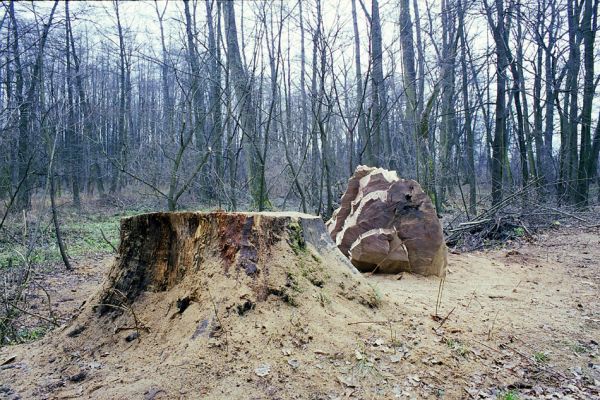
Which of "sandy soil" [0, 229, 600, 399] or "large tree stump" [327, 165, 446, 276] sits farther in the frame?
"large tree stump" [327, 165, 446, 276]

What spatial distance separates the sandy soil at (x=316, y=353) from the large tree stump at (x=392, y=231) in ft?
6.02

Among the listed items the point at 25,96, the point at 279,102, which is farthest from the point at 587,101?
the point at 25,96

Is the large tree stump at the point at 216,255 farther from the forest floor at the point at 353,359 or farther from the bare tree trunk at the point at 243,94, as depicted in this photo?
the bare tree trunk at the point at 243,94

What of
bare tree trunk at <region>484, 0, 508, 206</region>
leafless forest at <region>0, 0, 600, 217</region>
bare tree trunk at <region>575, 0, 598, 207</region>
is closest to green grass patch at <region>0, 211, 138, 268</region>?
leafless forest at <region>0, 0, 600, 217</region>

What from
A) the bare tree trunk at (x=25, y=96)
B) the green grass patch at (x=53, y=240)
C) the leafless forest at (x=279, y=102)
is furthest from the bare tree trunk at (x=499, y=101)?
the bare tree trunk at (x=25, y=96)

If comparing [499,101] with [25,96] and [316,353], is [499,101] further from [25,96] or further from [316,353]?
[25,96]

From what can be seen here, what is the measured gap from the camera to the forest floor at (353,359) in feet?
8.57

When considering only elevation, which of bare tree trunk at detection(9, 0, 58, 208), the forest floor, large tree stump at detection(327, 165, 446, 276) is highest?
bare tree trunk at detection(9, 0, 58, 208)

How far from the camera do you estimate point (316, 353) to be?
9.46 ft

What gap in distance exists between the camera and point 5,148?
11.0 meters

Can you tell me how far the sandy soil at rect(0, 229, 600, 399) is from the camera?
2629 millimetres

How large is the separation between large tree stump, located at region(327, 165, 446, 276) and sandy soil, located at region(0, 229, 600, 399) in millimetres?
1835

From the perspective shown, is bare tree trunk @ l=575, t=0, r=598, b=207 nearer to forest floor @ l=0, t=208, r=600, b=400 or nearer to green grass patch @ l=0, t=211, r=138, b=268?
forest floor @ l=0, t=208, r=600, b=400

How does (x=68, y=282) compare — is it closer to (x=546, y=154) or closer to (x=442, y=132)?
(x=442, y=132)
